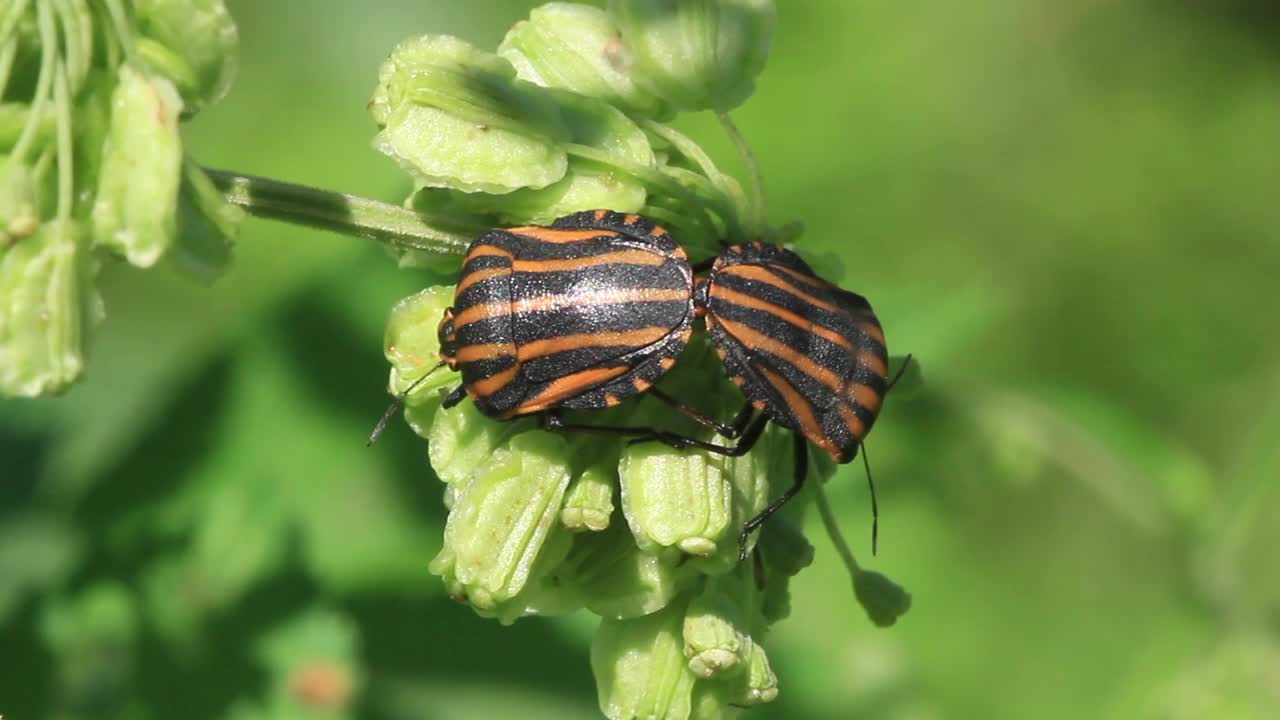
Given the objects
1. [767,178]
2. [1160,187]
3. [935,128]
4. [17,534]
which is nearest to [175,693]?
[17,534]

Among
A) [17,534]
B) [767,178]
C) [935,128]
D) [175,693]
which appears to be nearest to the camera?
[175,693]

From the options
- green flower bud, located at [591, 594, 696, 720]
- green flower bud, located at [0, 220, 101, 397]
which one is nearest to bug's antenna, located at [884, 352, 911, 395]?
green flower bud, located at [591, 594, 696, 720]

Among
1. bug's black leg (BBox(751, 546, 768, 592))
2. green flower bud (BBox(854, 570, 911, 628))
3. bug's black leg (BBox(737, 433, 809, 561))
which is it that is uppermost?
bug's black leg (BBox(737, 433, 809, 561))

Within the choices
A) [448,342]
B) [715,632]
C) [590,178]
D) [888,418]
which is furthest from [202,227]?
[888,418]

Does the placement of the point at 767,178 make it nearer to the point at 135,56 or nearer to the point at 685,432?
the point at 685,432

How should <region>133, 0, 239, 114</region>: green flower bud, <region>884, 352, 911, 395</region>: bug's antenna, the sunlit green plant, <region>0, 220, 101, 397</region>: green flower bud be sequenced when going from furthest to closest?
<region>884, 352, 911, 395</region>: bug's antenna → <region>133, 0, 239, 114</region>: green flower bud → the sunlit green plant → <region>0, 220, 101, 397</region>: green flower bud

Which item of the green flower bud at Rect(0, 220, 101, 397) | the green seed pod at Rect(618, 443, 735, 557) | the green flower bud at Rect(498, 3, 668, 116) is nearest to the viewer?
the green flower bud at Rect(0, 220, 101, 397)

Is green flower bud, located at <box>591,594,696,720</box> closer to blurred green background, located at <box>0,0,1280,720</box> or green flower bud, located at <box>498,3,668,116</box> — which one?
blurred green background, located at <box>0,0,1280,720</box>
